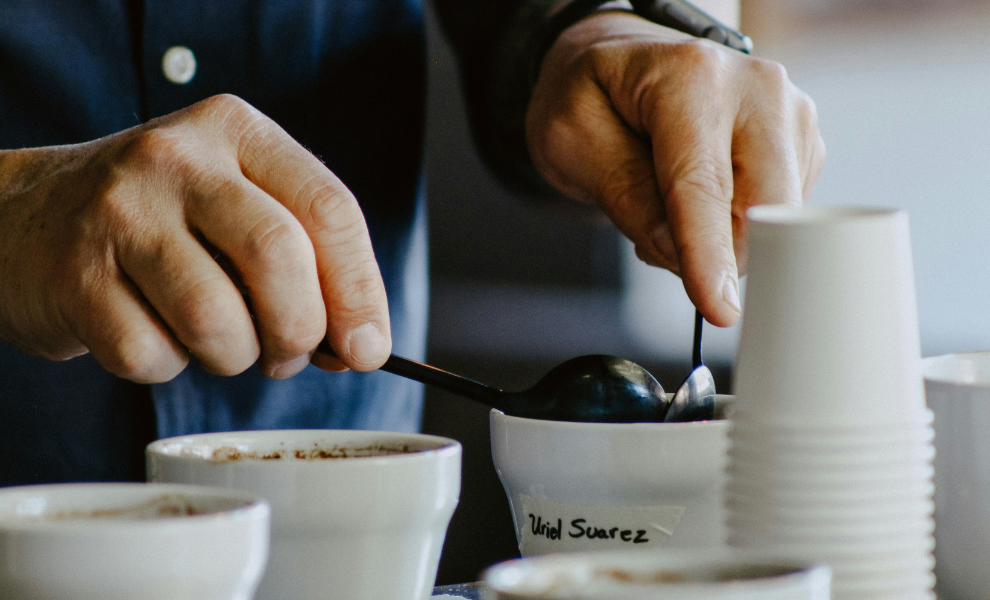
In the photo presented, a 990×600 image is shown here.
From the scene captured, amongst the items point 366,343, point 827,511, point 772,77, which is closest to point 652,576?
point 827,511

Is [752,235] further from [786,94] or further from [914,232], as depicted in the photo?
[914,232]

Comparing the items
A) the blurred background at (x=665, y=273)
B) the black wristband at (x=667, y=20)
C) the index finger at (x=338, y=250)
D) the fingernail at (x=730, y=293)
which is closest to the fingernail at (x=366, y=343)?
the index finger at (x=338, y=250)

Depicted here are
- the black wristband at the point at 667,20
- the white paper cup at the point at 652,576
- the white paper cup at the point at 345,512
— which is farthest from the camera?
the black wristband at the point at 667,20

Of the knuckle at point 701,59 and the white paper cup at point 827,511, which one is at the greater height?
the knuckle at point 701,59

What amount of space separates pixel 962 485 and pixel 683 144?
31 centimetres

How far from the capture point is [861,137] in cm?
213

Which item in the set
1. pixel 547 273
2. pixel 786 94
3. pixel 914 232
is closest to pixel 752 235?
pixel 786 94

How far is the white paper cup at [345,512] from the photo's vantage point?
1.23 feet

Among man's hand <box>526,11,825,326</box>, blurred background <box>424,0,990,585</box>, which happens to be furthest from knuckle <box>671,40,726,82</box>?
blurred background <box>424,0,990,585</box>

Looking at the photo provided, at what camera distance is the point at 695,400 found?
49cm

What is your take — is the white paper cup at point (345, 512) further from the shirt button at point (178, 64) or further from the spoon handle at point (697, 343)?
the shirt button at point (178, 64)

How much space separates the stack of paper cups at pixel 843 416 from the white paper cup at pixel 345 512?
15cm

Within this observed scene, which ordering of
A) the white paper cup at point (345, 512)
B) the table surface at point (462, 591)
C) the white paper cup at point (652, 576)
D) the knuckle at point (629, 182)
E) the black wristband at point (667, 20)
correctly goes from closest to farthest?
the white paper cup at point (652, 576) < the white paper cup at point (345, 512) < the table surface at point (462, 591) < the knuckle at point (629, 182) < the black wristband at point (667, 20)

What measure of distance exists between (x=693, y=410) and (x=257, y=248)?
9.4 inches
